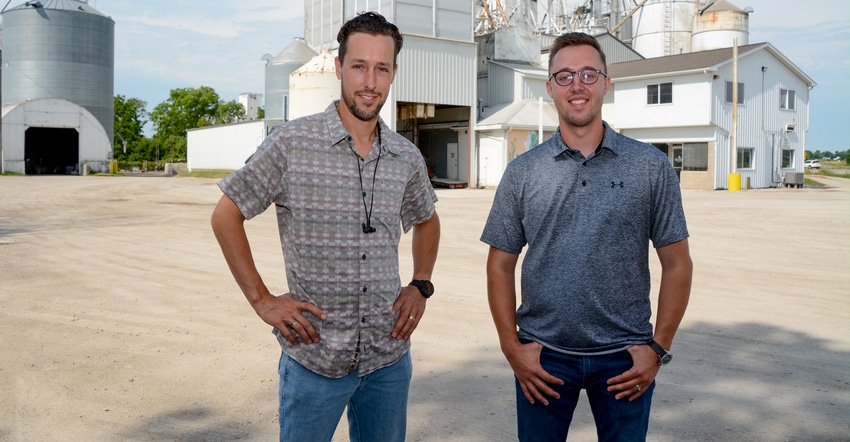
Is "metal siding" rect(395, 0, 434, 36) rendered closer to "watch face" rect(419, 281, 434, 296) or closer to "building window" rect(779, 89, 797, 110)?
"building window" rect(779, 89, 797, 110)

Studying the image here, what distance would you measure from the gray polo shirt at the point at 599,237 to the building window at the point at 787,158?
4094 centimetres

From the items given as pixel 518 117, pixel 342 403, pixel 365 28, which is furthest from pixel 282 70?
pixel 342 403

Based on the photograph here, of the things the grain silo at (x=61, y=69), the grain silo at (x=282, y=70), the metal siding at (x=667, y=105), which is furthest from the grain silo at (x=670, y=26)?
the grain silo at (x=61, y=69)

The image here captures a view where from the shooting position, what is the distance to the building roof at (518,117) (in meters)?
37.5

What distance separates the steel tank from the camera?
5966 cm

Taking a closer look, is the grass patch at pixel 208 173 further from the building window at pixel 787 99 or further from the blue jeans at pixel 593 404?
the blue jeans at pixel 593 404

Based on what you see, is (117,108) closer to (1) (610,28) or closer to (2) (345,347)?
A: (1) (610,28)

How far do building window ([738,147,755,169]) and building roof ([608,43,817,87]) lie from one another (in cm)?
460

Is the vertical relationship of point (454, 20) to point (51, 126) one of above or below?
above

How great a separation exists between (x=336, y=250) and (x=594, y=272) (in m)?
0.98

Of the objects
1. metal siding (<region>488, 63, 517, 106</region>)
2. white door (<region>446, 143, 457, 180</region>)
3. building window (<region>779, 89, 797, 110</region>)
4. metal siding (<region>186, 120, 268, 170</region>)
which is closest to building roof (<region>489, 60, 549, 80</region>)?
metal siding (<region>488, 63, 517, 106</region>)

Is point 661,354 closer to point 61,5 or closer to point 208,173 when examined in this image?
point 208,173

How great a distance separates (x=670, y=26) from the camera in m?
55.7

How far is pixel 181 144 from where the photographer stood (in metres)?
87.6
